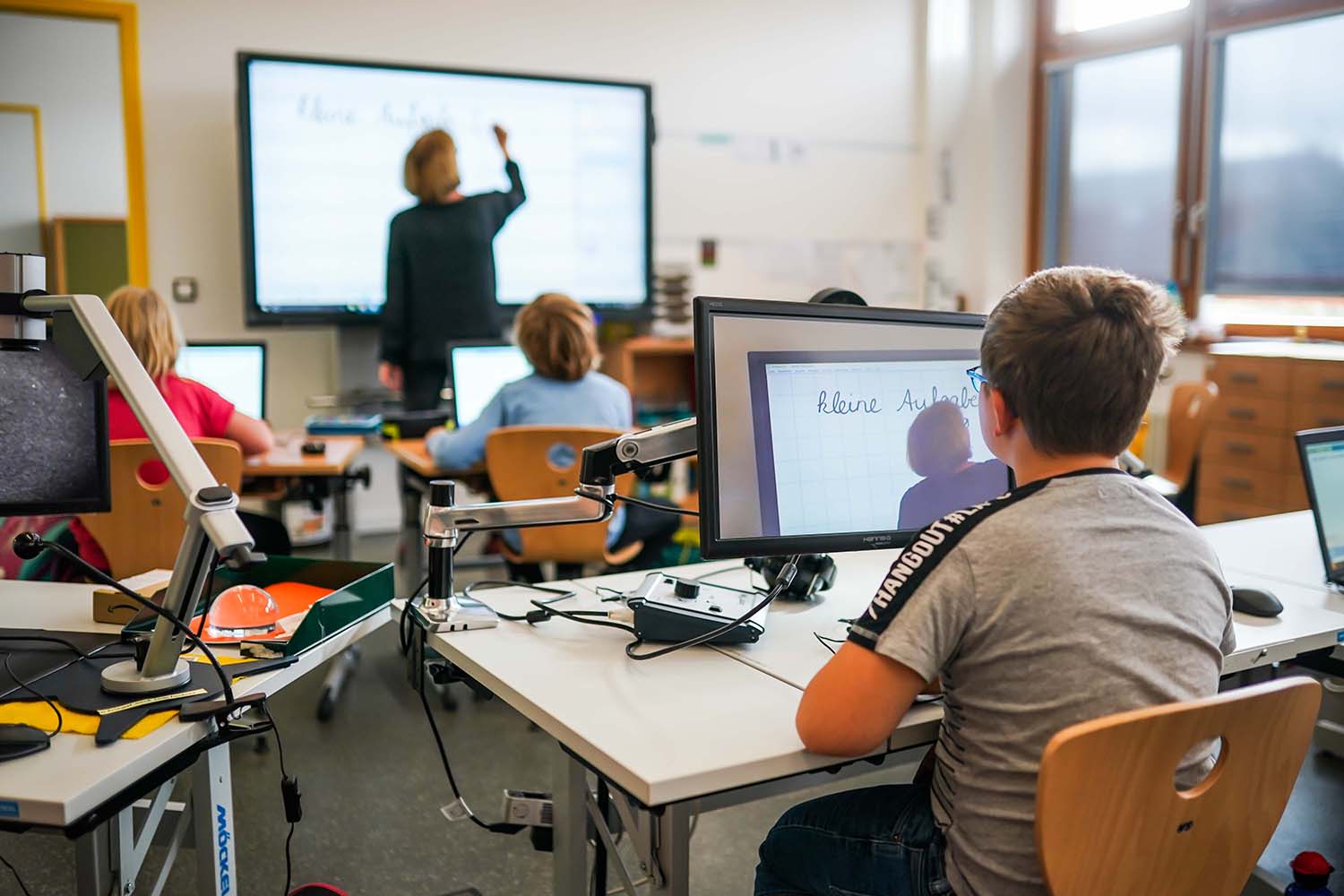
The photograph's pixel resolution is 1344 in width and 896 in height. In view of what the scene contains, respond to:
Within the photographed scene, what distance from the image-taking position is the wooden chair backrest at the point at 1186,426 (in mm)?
3725

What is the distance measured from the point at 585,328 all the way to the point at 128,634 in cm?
170

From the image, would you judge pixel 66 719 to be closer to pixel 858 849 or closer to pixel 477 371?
pixel 858 849

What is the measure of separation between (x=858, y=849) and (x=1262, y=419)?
13.0 ft

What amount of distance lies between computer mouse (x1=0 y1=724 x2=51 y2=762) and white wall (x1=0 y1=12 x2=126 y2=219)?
18.1 feet

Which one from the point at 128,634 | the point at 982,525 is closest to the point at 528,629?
the point at 128,634

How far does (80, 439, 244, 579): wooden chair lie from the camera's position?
243 centimetres

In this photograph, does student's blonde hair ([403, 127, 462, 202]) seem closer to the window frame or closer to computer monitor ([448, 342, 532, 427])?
computer monitor ([448, 342, 532, 427])

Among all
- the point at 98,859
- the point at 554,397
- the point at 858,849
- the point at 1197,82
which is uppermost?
the point at 1197,82

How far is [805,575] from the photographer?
1.72m

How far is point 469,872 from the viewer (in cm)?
217

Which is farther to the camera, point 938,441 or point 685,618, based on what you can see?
point 938,441

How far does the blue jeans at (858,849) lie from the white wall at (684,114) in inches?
158

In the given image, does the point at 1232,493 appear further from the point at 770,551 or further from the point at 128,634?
the point at 128,634

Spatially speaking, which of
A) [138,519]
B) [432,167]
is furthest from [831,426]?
[432,167]
